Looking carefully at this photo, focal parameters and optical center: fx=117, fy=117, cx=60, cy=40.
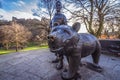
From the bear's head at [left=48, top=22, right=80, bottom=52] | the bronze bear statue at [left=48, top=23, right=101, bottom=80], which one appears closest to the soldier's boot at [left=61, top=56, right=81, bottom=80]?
the bronze bear statue at [left=48, top=23, right=101, bottom=80]

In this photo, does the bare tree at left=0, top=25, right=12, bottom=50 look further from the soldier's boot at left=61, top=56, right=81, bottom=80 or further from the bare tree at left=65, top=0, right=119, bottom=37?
the soldier's boot at left=61, top=56, right=81, bottom=80

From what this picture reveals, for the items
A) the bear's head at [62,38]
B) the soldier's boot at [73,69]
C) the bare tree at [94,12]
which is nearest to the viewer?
the bear's head at [62,38]

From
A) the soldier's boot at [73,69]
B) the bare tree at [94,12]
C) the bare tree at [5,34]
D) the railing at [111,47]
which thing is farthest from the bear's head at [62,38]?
the bare tree at [5,34]

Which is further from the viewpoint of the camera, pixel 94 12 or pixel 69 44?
pixel 94 12

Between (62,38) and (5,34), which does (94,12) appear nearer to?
(62,38)

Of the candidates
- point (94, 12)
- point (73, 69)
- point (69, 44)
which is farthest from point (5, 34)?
point (69, 44)

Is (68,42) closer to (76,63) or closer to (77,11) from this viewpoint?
(76,63)

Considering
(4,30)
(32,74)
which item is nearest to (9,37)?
(4,30)

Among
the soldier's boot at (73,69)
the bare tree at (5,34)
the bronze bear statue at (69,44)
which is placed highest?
the bare tree at (5,34)

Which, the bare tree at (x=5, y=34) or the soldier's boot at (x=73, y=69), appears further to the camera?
the bare tree at (x=5, y=34)

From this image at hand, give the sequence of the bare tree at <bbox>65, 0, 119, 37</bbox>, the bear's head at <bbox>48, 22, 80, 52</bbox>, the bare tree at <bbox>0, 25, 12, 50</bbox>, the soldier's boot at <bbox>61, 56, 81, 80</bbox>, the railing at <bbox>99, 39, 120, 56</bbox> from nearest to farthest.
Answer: the bear's head at <bbox>48, 22, 80, 52</bbox> → the soldier's boot at <bbox>61, 56, 81, 80</bbox> → the railing at <bbox>99, 39, 120, 56</bbox> → the bare tree at <bbox>65, 0, 119, 37</bbox> → the bare tree at <bbox>0, 25, 12, 50</bbox>

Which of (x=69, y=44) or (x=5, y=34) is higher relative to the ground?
(x=5, y=34)

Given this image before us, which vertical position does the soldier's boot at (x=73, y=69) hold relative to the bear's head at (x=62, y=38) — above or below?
below

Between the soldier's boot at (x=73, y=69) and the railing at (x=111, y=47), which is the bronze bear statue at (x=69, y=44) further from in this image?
the railing at (x=111, y=47)
